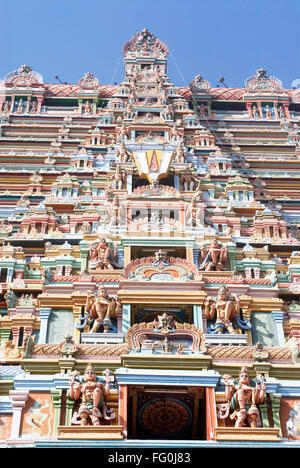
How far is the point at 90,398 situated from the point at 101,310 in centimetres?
387

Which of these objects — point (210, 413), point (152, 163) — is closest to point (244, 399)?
point (210, 413)

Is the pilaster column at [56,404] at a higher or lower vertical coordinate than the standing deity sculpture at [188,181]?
lower

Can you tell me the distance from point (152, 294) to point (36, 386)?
4.82m

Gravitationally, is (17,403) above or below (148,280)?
below

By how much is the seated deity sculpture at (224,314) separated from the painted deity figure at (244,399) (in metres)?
2.76

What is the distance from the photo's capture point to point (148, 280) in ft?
74.4

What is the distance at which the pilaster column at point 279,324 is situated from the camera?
71.4 ft

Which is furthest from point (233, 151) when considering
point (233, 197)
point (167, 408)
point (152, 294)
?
point (167, 408)

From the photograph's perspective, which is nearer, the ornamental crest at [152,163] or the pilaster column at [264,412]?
the pilaster column at [264,412]

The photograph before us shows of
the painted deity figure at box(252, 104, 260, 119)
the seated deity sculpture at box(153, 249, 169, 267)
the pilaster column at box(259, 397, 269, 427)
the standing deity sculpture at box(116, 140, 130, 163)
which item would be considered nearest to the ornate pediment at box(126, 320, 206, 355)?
the pilaster column at box(259, 397, 269, 427)

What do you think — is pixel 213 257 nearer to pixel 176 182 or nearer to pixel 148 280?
pixel 148 280

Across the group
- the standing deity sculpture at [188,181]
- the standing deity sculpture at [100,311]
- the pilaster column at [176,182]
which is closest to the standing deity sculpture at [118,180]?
the pilaster column at [176,182]

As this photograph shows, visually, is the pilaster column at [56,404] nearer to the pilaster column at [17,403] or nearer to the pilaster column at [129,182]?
the pilaster column at [17,403]

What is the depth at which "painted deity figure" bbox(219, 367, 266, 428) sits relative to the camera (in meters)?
18.0
